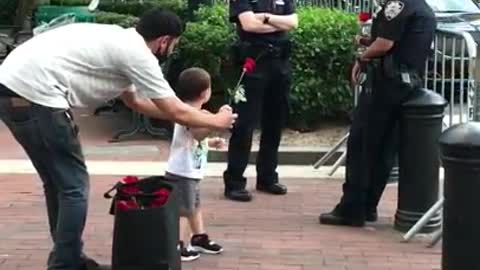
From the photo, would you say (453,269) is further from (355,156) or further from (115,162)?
(115,162)

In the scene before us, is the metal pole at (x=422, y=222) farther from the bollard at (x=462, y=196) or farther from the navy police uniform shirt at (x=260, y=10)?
the navy police uniform shirt at (x=260, y=10)

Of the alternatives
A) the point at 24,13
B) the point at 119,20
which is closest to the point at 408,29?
the point at 119,20

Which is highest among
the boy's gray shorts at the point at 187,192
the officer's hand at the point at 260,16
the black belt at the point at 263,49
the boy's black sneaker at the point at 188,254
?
the officer's hand at the point at 260,16

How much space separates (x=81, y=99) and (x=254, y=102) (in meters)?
2.59

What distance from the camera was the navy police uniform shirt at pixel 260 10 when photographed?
7.46 m

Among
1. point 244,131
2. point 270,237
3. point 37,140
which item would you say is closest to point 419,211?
point 270,237

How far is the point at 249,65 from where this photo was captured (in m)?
7.20

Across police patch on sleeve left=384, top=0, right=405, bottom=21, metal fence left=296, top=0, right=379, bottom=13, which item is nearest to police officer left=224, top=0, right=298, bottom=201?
police patch on sleeve left=384, top=0, right=405, bottom=21

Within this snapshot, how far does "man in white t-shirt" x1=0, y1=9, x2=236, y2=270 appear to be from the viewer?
4988mm

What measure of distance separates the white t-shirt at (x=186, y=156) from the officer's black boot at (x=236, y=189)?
1714mm

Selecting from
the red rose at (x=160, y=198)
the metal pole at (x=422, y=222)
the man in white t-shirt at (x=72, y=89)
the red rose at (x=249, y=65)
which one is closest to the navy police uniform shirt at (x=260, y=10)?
the red rose at (x=249, y=65)

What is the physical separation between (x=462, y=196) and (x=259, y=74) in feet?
9.45

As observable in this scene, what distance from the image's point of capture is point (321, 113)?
10.4 meters

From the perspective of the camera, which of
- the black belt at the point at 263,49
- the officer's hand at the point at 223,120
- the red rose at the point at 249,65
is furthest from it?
the black belt at the point at 263,49
